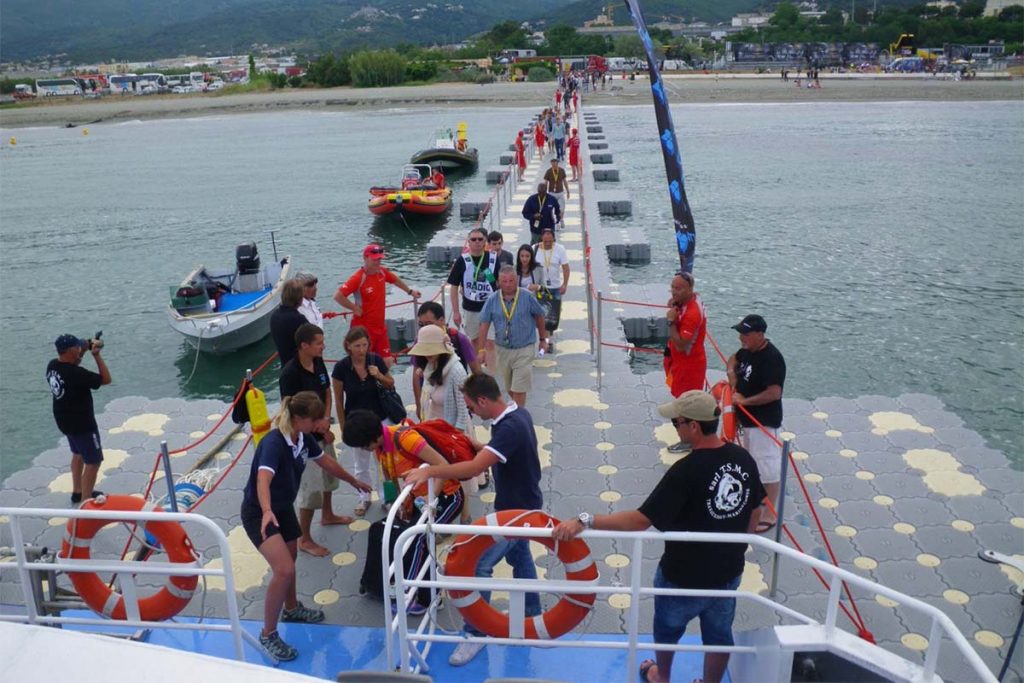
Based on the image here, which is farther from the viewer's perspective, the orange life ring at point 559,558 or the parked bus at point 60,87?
the parked bus at point 60,87

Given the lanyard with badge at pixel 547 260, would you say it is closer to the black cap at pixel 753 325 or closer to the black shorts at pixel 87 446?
the black cap at pixel 753 325

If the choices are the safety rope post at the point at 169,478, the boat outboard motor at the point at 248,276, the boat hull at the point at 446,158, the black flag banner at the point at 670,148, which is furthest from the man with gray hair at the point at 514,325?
the boat hull at the point at 446,158

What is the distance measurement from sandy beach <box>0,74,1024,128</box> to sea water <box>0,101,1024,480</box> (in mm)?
20007

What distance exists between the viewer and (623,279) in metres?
16.8

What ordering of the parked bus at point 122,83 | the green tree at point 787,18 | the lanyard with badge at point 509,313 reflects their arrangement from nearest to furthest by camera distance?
the lanyard with badge at point 509,313 < the green tree at point 787,18 < the parked bus at point 122,83

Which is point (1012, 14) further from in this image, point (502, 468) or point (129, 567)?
point (129, 567)

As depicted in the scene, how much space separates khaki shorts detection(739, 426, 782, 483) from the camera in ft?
20.8

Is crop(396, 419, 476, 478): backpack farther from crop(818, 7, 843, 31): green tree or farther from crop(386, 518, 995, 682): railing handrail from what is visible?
crop(818, 7, 843, 31): green tree

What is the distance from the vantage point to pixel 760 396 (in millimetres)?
6250

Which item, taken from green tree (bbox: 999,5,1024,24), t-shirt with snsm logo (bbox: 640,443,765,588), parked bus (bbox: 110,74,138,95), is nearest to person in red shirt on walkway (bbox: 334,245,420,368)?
t-shirt with snsm logo (bbox: 640,443,765,588)

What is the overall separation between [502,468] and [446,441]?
1.58ft

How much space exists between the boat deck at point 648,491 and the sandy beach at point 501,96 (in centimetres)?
6236

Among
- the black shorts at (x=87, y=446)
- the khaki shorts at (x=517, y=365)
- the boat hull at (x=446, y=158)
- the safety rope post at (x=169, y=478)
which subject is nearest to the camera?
the safety rope post at (x=169, y=478)

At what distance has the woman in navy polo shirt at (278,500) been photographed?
480 centimetres
